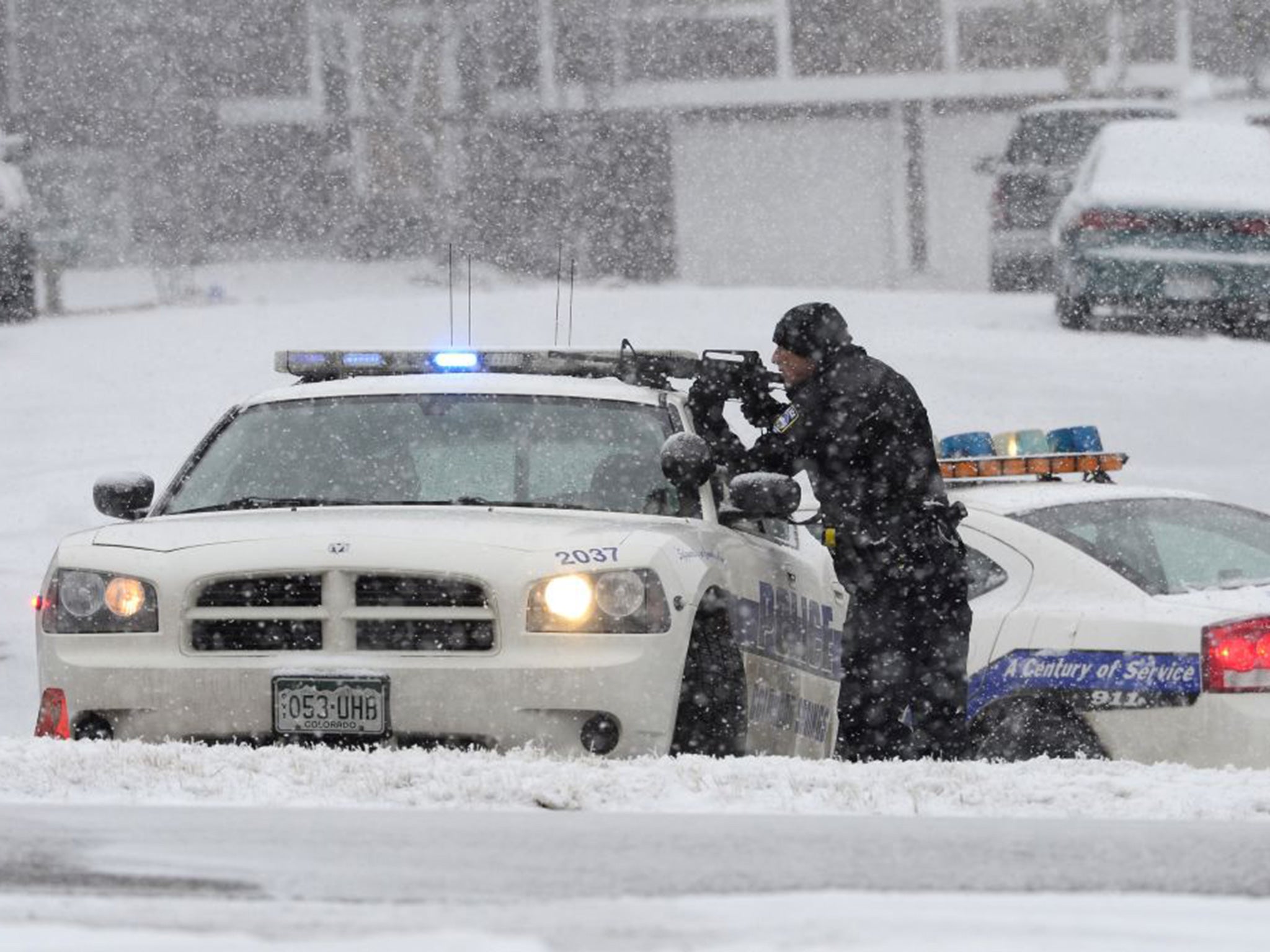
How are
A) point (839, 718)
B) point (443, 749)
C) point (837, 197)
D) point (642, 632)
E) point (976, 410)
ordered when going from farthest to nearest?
1. point (837, 197)
2. point (976, 410)
3. point (839, 718)
4. point (642, 632)
5. point (443, 749)

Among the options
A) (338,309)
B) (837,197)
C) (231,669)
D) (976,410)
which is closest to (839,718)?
(231,669)

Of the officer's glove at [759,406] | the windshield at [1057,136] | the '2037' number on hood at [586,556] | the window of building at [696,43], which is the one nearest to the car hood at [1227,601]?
the officer's glove at [759,406]

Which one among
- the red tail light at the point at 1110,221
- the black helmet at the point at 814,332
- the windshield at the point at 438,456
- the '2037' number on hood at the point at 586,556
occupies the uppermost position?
the black helmet at the point at 814,332

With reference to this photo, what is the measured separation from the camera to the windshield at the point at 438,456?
7680 millimetres

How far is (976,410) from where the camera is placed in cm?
2042

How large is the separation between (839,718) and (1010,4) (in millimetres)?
33215

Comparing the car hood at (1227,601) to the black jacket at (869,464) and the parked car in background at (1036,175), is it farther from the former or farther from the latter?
the parked car in background at (1036,175)

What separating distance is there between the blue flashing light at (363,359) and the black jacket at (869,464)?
136 cm

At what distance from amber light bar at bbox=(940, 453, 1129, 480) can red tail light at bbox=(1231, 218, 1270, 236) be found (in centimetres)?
1166

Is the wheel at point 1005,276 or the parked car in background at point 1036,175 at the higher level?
the parked car in background at point 1036,175

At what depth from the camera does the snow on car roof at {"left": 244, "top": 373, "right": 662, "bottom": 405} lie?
8086 mm

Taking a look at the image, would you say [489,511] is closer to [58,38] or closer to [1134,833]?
[1134,833]

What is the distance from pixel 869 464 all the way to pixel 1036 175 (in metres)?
17.8

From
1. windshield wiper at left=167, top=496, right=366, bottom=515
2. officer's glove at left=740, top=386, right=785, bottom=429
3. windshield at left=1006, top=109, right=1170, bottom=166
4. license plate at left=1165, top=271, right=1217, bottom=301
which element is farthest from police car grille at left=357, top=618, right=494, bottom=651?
windshield at left=1006, top=109, right=1170, bottom=166
